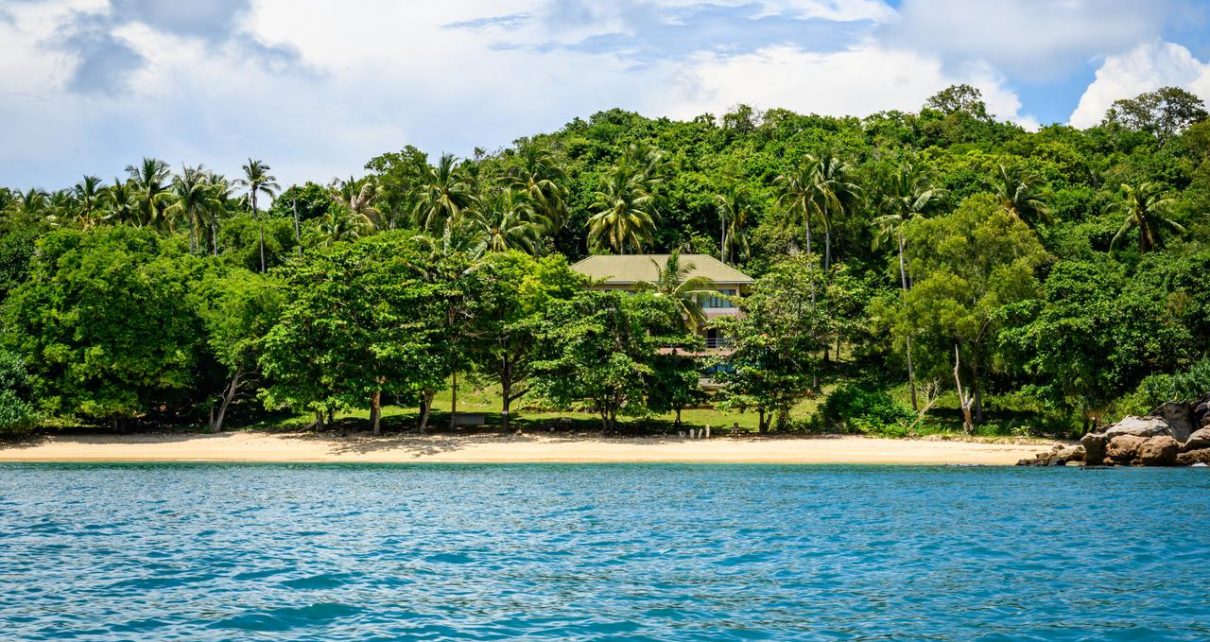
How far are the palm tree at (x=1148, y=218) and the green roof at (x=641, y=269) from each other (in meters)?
26.0

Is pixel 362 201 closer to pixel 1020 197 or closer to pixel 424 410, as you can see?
pixel 424 410

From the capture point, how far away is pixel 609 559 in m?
22.4

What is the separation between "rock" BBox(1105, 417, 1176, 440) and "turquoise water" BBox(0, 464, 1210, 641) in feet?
17.8

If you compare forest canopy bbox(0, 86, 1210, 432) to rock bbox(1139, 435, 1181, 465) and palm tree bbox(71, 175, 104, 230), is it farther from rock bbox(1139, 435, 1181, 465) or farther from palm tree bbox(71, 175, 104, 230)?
palm tree bbox(71, 175, 104, 230)

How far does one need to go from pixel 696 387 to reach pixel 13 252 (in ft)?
127

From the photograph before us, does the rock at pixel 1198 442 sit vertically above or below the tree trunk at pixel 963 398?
below

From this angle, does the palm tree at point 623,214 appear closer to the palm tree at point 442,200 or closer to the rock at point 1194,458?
the palm tree at point 442,200

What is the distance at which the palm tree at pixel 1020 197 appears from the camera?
6919cm

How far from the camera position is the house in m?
68.3

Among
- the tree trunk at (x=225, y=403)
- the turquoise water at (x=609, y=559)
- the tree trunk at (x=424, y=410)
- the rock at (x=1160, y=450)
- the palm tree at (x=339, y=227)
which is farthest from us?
the palm tree at (x=339, y=227)

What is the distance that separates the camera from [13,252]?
5600 centimetres

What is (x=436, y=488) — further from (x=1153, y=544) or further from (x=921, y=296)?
(x=921, y=296)

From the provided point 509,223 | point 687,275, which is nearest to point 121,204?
point 509,223

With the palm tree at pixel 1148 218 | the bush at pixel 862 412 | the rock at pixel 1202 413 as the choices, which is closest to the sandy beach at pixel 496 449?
the bush at pixel 862 412
